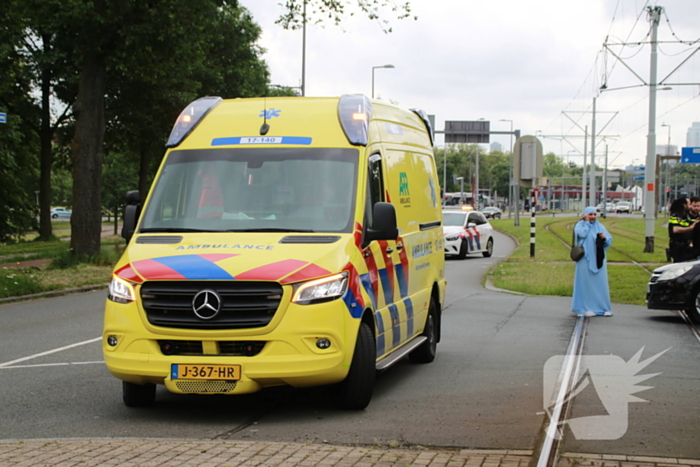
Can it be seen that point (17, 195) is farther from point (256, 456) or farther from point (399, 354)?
point (256, 456)

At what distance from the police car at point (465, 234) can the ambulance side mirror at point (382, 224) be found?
21.2 meters

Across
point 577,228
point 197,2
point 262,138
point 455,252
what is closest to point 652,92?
point 455,252

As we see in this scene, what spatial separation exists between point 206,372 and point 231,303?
1.70ft

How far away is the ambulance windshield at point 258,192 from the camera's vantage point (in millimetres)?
7344

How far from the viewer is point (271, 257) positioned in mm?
6641

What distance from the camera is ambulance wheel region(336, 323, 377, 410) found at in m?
6.90

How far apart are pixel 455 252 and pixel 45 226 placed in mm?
21759

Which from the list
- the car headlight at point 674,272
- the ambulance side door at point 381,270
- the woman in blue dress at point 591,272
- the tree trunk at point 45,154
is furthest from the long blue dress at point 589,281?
the tree trunk at point 45,154

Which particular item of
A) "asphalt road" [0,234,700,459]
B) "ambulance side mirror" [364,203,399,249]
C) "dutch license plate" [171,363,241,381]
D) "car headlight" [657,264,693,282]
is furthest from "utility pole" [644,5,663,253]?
"dutch license plate" [171,363,241,381]

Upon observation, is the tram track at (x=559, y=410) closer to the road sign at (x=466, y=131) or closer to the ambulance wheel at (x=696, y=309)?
the ambulance wheel at (x=696, y=309)

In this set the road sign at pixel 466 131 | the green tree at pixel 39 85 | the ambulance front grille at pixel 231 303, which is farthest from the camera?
the road sign at pixel 466 131

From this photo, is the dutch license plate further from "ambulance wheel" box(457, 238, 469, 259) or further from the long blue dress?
"ambulance wheel" box(457, 238, 469, 259)

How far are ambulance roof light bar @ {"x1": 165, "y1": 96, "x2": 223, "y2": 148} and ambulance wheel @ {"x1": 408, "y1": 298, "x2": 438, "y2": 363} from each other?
10.4 ft


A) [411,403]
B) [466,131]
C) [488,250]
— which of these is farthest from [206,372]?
[466,131]
